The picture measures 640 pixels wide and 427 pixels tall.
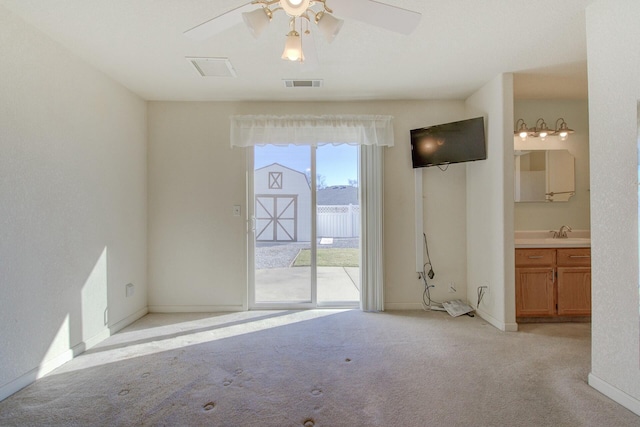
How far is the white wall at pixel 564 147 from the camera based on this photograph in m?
3.39

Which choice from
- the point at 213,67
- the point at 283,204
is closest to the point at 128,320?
the point at 283,204

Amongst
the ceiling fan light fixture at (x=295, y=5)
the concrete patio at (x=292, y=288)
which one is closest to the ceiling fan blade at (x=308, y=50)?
the ceiling fan light fixture at (x=295, y=5)

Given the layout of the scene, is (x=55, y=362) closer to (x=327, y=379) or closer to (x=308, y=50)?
(x=327, y=379)

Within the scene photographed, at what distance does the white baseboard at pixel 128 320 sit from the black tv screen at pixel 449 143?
340 centimetres

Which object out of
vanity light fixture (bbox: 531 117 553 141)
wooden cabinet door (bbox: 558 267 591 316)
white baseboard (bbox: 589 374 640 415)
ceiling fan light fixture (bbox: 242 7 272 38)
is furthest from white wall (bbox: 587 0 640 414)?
ceiling fan light fixture (bbox: 242 7 272 38)

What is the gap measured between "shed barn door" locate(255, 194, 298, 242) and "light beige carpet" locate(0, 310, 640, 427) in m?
1.05

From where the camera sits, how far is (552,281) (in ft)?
9.55

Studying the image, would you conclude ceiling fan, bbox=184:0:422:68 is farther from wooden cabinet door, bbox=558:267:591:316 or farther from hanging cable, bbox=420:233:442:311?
wooden cabinet door, bbox=558:267:591:316

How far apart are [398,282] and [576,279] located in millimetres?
1688

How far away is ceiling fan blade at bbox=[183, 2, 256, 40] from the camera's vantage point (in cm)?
129

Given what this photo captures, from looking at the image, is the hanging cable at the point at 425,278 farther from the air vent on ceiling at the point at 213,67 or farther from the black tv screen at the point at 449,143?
the air vent on ceiling at the point at 213,67

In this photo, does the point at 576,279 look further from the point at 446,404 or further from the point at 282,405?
the point at 282,405

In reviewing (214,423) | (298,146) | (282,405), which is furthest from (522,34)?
(214,423)

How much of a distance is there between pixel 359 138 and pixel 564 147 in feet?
7.74
